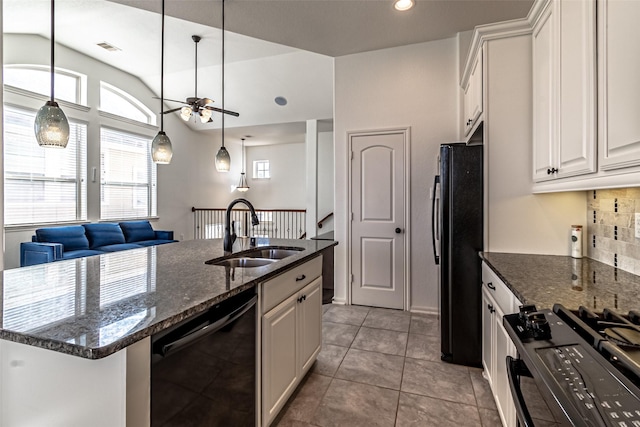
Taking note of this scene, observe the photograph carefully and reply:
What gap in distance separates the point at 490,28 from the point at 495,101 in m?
0.50

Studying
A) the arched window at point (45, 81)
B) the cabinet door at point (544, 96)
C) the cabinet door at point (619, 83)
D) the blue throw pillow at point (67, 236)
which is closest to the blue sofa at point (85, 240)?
the blue throw pillow at point (67, 236)

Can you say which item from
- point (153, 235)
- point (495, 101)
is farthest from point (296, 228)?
point (495, 101)

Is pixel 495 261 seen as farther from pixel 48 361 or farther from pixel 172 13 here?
pixel 172 13

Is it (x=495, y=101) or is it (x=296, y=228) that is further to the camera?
(x=296, y=228)

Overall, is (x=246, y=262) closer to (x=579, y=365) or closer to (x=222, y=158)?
(x=222, y=158)

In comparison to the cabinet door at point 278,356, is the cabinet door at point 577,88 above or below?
above

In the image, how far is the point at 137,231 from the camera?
19.5ft

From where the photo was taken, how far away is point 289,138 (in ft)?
28.7

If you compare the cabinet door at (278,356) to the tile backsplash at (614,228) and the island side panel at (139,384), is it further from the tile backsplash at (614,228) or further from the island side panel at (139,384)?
the tile backsplash at (614,228)

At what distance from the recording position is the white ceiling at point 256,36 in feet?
9.43

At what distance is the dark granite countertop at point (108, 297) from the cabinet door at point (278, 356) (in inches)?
10.2

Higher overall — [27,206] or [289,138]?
[289,138]

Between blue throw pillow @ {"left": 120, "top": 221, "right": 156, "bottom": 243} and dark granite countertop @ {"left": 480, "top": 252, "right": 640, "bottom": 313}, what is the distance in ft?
19.6

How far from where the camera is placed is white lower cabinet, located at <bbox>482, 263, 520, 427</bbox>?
4.95 ft
